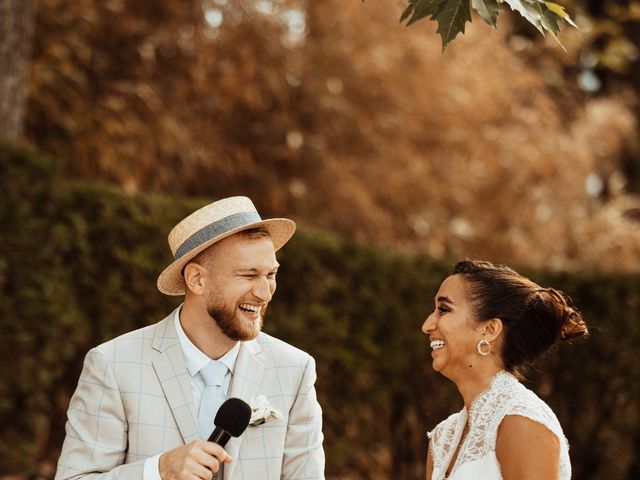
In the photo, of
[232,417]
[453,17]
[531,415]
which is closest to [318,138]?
[453,17]

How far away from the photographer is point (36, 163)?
633 cm

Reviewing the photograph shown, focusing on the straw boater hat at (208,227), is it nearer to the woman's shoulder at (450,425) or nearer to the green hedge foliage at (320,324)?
the woman's shoulder at (450,425)

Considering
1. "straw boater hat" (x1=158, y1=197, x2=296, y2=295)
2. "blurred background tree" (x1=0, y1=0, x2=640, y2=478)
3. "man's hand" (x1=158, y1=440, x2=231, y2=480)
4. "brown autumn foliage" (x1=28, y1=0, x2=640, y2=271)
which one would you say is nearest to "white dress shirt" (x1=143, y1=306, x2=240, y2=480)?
"straw boater hat" (x1=158, y1=197, x2=296, y2=295)

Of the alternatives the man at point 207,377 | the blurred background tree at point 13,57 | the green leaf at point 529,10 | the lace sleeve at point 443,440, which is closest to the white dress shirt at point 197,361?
the man at point 207,377

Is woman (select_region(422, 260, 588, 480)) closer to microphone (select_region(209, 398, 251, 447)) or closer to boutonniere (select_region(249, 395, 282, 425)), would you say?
boutonniere (select_region(249, 395, 282, 425))

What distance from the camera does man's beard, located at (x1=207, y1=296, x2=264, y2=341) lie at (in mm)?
3445

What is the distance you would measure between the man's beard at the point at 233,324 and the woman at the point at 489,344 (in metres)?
0.62

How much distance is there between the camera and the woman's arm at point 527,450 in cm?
321

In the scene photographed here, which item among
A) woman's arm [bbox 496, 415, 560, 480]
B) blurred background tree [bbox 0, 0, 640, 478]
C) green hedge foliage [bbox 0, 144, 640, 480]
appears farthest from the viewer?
blurred background tree [bbox 0, 0, 640, 478]

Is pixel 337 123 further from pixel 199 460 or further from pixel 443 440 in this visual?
pixel 199 460

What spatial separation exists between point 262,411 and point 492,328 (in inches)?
33.4

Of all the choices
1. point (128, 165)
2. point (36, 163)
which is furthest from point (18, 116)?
point (128, 165)

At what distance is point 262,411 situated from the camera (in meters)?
3.41

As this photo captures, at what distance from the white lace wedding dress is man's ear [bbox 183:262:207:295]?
3.42ft
